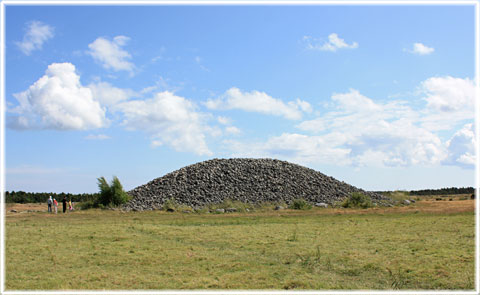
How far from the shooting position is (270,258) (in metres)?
13.4

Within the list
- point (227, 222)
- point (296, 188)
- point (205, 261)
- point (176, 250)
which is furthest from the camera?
point (296, 188)

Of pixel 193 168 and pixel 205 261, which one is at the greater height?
pixel 193 168

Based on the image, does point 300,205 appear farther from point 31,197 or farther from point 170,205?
point 31,197

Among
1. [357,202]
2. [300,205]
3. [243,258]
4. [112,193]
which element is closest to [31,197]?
[112,193]

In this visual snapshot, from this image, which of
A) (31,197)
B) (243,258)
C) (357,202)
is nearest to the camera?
(243,258)

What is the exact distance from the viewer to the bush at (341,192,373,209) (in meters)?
36.6

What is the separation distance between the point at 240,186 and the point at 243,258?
1056 inches

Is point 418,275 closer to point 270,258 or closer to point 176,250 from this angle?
point 270,258

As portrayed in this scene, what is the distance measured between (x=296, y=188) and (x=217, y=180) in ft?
26.4

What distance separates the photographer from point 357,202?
36938 millimetres

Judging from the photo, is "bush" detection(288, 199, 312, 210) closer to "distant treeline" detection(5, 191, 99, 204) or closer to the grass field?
the grass field

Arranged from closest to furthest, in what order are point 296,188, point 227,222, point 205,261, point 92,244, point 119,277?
point 119,277, point 205,261, point 92,244, point 227,222, point 296,188

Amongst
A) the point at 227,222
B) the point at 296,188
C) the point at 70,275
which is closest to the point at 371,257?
the point at 70,275

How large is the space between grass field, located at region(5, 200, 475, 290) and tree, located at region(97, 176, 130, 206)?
1572 cm
